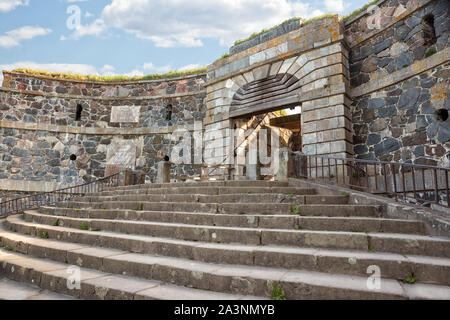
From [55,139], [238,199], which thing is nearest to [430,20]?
[238,199]

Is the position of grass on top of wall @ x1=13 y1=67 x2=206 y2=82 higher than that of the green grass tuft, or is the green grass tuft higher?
grass on top of wall @ x1=13 y1=67 x2=206 y2=82

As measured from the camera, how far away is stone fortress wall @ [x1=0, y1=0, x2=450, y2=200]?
726cm

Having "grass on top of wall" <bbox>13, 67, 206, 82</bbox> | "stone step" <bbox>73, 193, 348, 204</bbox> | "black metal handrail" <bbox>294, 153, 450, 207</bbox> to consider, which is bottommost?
"stone step" <bbox>73, 193, 348, 204</bbox>

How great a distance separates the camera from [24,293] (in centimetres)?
340

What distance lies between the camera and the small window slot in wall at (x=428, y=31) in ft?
23.6

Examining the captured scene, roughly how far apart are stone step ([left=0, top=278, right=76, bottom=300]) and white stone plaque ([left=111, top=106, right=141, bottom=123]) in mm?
11291

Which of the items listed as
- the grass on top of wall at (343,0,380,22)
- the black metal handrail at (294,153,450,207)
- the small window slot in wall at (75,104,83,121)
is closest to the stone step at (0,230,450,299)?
the black metal handrail at (294,153,450,207)

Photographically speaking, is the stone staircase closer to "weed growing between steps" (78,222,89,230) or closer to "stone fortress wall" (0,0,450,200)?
"weed growing between steps" (78,222,89,230)

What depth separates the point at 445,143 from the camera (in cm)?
653

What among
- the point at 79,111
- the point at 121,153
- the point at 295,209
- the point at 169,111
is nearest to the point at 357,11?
the point at 295,209

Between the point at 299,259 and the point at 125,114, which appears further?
the point at 125,114

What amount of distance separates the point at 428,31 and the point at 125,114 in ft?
40.8

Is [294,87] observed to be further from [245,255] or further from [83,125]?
[83,125]

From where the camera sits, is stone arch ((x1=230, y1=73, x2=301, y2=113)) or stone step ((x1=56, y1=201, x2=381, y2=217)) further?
stone arch ((x1=230, y1=73, x2=301, y2=113))
